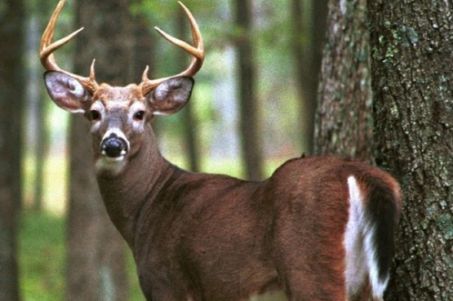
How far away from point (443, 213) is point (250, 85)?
35.0ft

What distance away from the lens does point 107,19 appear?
10.2 meters

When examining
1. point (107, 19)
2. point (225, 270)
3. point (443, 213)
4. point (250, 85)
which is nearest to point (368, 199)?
point (443, 213)

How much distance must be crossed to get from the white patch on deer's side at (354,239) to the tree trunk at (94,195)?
4.62m

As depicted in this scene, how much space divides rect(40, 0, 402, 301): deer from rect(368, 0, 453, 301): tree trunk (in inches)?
18.4

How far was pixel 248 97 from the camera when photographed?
1691cm

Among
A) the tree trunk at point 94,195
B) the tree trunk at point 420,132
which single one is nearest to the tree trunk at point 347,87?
the tree trunk at point 420,132

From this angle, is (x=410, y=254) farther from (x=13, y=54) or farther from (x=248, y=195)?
(x=13, y=54)

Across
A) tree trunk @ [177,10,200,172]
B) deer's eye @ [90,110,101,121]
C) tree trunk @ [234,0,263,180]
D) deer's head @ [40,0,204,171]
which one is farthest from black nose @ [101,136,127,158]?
tree trunk @ [177,10,200,172]

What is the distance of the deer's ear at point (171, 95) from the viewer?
7.60 metres

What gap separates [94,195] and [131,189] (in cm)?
352

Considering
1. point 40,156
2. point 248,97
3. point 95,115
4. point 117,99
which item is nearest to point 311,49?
point 248,97

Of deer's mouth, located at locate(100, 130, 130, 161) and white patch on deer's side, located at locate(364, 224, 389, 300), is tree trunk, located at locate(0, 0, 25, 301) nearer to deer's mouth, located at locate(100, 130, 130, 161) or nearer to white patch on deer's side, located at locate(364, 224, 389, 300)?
deer's mouth, located at locate(100, 130, 130, 161)

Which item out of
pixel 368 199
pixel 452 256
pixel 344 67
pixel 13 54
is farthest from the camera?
pixel 13 54

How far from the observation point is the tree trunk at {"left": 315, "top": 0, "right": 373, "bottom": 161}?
27.4ft
